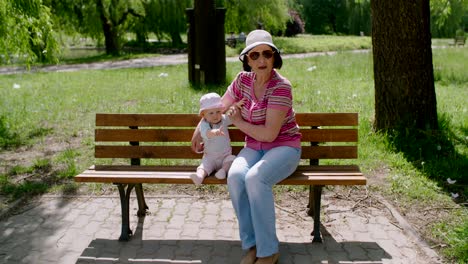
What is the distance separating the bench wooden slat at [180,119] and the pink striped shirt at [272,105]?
0.44m

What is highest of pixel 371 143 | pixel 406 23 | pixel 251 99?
pixel 406 23

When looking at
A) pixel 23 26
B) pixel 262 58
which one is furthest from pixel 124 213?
pixel 23 26

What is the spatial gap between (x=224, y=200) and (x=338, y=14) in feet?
200

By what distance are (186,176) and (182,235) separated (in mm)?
564

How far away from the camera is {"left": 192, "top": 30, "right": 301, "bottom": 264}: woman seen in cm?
358

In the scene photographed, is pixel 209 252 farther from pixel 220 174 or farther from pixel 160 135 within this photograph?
pixel 160 135

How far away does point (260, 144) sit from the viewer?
4020 millimetres

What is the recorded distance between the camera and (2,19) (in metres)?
7.48

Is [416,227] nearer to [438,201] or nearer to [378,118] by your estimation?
[438,201]

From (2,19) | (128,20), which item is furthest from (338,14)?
(2,19)

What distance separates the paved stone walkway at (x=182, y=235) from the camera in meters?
3.93

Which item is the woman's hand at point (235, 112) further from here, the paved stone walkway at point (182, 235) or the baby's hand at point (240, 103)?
the paved stone walkway at point (182, 235)

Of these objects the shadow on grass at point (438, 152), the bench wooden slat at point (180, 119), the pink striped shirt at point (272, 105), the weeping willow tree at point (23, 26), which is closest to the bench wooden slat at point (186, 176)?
the pink striped shirt at point (272, 105)

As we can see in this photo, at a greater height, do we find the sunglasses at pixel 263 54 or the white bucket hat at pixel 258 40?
the white bucket hat at pixel 258 40
